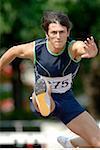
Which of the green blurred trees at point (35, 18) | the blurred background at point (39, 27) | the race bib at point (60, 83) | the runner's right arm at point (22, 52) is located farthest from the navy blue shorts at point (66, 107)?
the green blurred trees at point (35, 18)

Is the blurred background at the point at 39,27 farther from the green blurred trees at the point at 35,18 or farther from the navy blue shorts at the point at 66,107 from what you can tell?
the navy blue shorts at the point at 66,107

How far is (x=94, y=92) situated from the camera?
18.2 meters

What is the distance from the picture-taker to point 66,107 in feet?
23.9

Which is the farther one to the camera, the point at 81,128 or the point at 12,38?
the point at 12,38

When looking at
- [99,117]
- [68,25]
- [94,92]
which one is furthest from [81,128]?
[99,117]

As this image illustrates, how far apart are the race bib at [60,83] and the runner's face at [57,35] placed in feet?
0.92

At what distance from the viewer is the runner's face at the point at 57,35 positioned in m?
6.89

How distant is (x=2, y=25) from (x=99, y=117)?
5.22m

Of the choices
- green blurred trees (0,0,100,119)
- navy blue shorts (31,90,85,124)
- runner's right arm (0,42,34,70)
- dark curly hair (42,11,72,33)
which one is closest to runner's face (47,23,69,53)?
dark curly hair (42,11,72,33)

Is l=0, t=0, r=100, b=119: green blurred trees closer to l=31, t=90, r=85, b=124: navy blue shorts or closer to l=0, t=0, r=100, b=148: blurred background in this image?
l=0, t=0, r=100, b=148: blurred background

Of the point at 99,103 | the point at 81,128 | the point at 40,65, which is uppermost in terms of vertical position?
the point at 99,103

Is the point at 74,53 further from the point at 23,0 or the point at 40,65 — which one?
the point at 23,0

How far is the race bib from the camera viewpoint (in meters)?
7.11

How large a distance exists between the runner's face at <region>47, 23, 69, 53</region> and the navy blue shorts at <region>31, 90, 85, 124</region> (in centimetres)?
50
